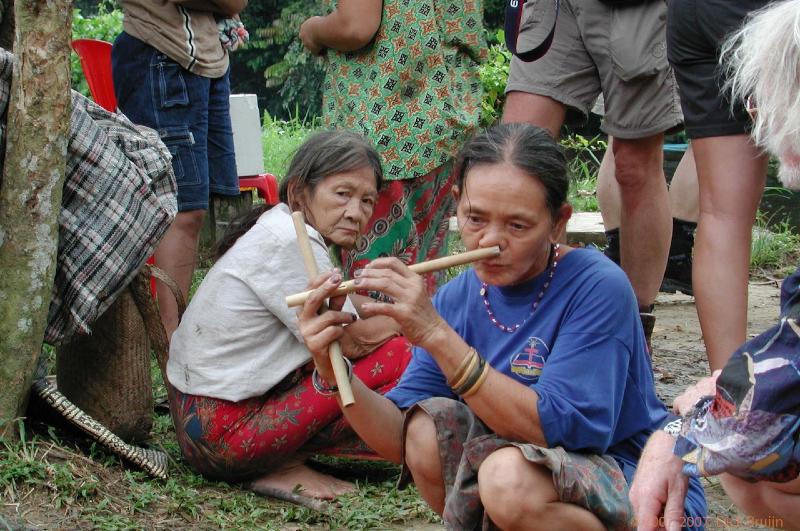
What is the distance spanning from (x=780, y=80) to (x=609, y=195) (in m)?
2.59

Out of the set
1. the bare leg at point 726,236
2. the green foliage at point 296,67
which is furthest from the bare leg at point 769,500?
the green foliage at point 296,67

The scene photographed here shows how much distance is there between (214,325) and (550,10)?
1593mm

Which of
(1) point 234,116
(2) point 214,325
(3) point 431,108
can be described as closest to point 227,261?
(2) point 214,325

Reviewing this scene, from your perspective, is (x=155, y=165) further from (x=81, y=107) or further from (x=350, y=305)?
(x=350, y=305)

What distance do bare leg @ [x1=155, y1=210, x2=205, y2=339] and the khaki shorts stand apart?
4.19 ft

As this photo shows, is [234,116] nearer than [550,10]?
No

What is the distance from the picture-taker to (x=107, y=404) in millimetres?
3391

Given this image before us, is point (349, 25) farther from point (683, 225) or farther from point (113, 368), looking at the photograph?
point (683, 225)

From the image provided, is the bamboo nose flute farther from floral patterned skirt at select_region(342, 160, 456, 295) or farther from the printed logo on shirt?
floral patterned skirt at select_region(342, 160, 456, 295)

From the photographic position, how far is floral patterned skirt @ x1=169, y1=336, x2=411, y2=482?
3184 mm

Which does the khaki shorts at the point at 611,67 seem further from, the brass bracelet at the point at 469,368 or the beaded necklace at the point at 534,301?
the brass bracelet at the point at 469,368

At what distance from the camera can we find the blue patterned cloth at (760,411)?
179 cm

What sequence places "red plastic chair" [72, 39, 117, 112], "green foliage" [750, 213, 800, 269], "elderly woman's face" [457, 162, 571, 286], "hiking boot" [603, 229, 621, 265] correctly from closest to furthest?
"elderly woman's face" [457, 162, 571, 286] → "hiking boot" [603, 229, 621, 265] → "red plastic chair" [72, 39, 117, 112] → "green foliage" [750, 213, 800, 269]

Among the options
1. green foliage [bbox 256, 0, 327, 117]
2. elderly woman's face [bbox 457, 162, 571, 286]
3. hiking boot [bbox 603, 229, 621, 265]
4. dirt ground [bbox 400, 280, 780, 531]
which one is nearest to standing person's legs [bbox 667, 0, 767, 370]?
dirt ground [bbox 400, 280, 780, 531]
